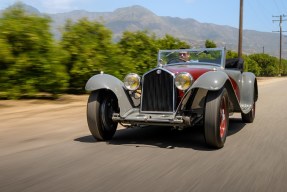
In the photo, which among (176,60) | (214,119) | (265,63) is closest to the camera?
(214,119)

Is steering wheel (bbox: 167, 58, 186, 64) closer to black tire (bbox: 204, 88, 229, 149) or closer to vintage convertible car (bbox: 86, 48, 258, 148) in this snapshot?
vintage convertible car (bbox: 86, 48, 258, 148)

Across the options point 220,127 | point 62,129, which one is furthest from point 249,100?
point 62,129

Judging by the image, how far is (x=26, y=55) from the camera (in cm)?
1218

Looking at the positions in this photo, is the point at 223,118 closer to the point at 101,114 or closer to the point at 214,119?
the point at 214,119

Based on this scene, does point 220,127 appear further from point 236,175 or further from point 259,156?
point 236,175

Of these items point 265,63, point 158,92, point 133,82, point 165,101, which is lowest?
point 265,63

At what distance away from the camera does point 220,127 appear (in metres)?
6.25

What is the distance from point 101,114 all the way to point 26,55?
6.45 meters

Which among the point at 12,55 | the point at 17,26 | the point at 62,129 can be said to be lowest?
the point at 62,129

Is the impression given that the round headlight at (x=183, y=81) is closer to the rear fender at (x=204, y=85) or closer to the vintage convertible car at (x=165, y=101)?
the vintage convertible car at (x=165, y=101)

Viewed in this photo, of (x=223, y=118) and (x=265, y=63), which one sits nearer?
(x=223, y=118)

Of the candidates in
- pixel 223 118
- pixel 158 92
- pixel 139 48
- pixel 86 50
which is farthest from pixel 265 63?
pixel 158 92

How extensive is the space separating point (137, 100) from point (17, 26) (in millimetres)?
6550

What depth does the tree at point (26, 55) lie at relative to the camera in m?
11.9
